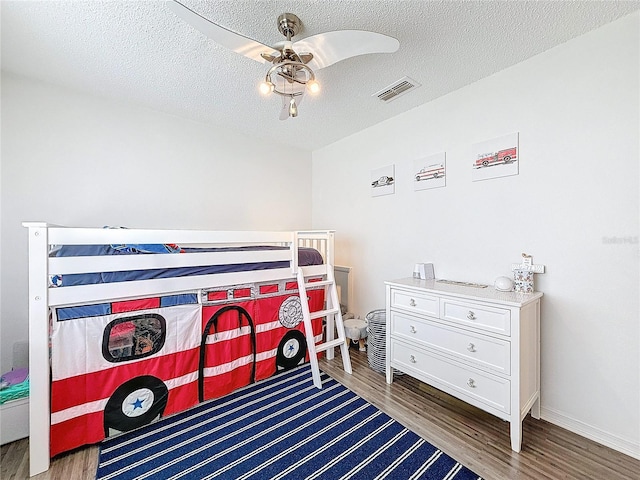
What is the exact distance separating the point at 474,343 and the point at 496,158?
1450mm

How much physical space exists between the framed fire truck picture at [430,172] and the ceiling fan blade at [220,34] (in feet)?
5.72

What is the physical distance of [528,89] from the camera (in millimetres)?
2082

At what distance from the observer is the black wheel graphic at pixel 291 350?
264cm

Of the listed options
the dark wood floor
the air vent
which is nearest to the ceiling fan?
the air vent

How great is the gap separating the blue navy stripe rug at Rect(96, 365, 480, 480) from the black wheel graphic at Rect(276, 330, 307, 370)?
418mm

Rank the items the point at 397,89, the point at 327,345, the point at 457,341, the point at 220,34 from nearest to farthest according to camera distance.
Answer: the point at 220,34 < the point at 457,341 < the point at 397,89 < the point at 327,345

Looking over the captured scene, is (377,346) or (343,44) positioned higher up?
(343,44)

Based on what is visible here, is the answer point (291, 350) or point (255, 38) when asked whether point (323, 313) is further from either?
point (255, 38)

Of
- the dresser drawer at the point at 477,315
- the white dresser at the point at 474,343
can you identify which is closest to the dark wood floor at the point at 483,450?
the white dresser at the point at 474,343

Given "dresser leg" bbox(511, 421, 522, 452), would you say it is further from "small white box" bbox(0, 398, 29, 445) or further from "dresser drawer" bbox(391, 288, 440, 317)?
"small white box" bbox(0, 398, 29, 445)

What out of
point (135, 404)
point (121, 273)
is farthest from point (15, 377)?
point (121, 273)

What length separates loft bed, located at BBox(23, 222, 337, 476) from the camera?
1.62m

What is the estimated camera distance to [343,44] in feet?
5.02

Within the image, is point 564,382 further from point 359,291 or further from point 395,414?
point 359,291
